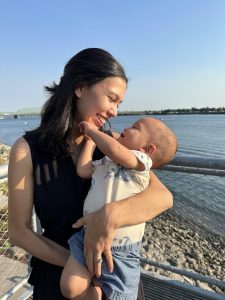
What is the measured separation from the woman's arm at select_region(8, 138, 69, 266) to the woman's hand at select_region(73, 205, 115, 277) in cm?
21

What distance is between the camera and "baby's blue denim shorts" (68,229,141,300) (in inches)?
66.7

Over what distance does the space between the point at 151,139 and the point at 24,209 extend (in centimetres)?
82

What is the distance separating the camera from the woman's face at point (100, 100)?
1.89m

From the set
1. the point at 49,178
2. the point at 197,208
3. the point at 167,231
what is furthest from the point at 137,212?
the point at 197,208

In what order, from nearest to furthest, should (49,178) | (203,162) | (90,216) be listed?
(90,216), (49,178), (203,162)

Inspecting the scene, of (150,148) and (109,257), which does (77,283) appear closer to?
(109,257)

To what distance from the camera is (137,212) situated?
1683 mm

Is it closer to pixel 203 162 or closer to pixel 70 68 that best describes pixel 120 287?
pixel 203 162

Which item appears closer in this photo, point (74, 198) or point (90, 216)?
point (90, 216)

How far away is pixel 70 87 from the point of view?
1.93 m

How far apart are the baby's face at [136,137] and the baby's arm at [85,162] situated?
210 mm

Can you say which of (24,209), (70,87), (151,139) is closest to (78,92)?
(70,87)

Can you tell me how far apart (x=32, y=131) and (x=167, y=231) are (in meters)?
11.4

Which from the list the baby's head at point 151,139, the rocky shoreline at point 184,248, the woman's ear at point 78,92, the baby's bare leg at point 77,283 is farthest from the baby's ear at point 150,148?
the rocky shoreline at point 184,248
